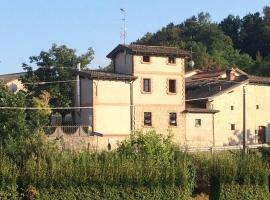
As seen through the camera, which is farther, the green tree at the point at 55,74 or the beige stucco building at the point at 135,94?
the green tree at the point at 55,74

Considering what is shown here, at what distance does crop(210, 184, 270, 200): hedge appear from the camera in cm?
3000

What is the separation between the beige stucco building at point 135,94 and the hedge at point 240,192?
1689cm

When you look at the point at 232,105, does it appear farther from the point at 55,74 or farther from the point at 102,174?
the point at 102,174

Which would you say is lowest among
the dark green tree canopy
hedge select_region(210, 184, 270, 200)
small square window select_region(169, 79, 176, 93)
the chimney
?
hedge select_region(210, 184, 270, 200)

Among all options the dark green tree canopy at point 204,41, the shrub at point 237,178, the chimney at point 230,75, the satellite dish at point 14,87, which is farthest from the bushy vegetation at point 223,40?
the shrub at point 237,178

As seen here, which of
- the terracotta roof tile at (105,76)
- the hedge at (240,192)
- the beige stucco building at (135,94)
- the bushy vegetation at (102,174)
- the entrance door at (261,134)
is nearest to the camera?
A: the bushy vegetation at (102,174)

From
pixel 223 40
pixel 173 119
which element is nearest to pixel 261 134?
pixel 173 119

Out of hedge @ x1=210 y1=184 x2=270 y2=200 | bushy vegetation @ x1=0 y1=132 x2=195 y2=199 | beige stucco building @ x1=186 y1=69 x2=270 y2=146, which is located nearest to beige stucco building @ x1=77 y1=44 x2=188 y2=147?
beige stucco building @ x1=186 y1=69 x2=270 y2=146

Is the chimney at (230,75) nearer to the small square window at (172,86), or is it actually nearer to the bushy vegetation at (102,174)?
the small square window at (172,86)

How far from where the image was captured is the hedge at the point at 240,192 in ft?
98.4

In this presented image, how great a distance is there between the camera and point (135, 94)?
5072cm

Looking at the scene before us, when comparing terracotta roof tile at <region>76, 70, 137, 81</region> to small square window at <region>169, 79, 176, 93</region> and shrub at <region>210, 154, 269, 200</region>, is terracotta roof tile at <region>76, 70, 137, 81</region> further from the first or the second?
shrub at <region>210, 154, 269, 200</region>

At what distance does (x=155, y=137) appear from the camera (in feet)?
105

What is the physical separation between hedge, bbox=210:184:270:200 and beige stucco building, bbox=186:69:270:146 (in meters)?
22.1
